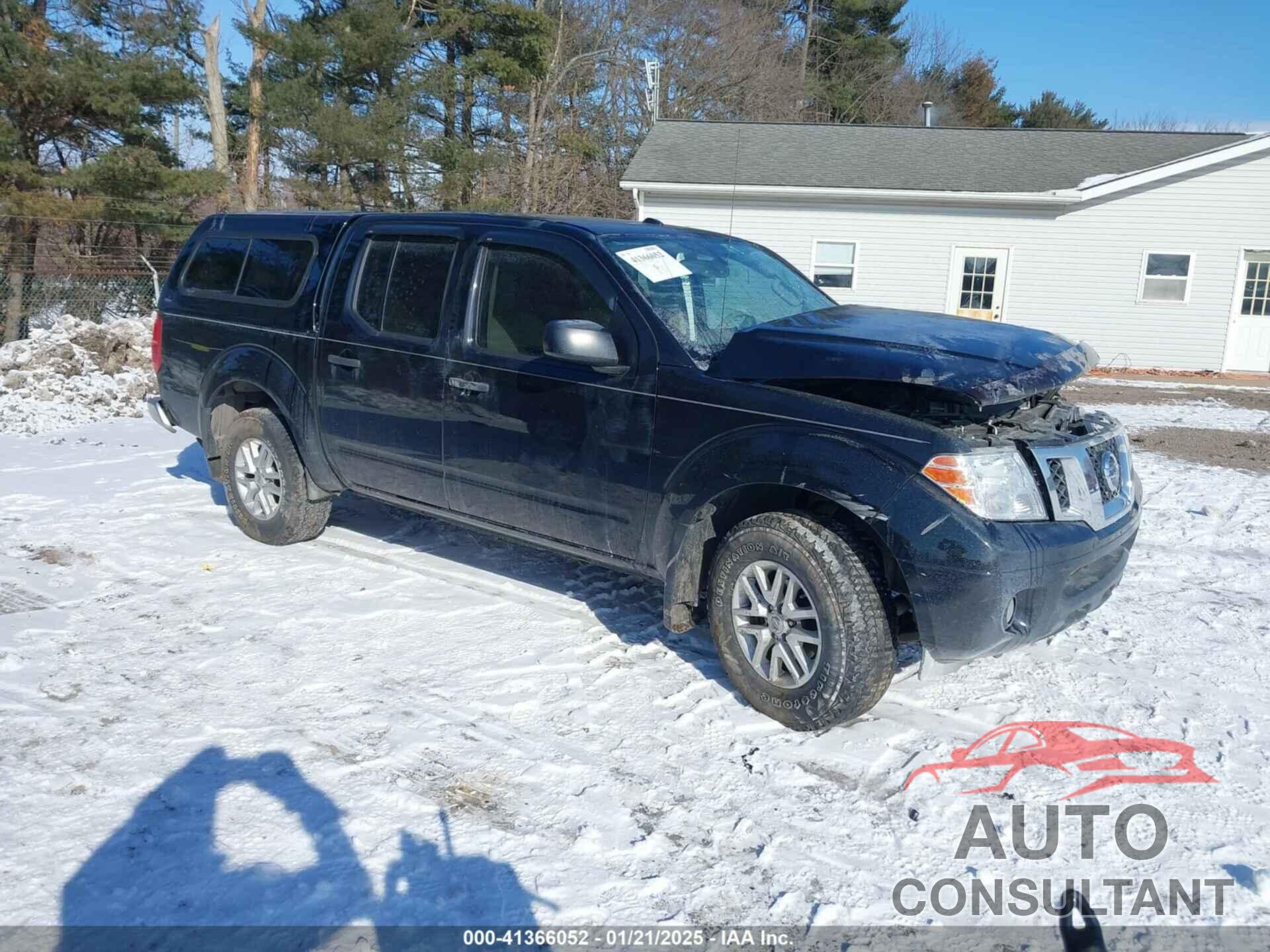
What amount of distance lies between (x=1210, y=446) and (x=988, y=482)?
798cm

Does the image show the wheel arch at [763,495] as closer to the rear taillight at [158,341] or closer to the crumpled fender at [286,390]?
the crumpled fender at [286,390]

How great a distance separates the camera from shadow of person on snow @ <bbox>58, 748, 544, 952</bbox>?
265cm

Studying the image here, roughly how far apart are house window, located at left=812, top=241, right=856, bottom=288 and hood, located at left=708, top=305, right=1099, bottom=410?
14880mm

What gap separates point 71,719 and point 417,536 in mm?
2697

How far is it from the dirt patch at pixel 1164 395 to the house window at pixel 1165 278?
298 centimetres

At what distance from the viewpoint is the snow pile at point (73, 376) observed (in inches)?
395

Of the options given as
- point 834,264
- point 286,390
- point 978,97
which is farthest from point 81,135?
point 978,97

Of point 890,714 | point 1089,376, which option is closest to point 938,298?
point 1089,376

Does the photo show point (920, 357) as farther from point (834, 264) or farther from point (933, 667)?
point (834, 264)

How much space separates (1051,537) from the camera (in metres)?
3.54

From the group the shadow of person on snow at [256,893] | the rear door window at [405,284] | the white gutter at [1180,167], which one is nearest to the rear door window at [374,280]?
the rear door window at [405,284]

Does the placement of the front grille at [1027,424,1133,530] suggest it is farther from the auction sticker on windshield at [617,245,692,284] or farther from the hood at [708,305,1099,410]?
the auction sticker on windshield at [617,245,692,284]

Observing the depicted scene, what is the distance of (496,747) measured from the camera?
12.1 ft

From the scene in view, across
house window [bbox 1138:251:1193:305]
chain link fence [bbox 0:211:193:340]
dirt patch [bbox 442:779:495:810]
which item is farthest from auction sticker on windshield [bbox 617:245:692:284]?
house window [bbox 1138:251:1193:305]
